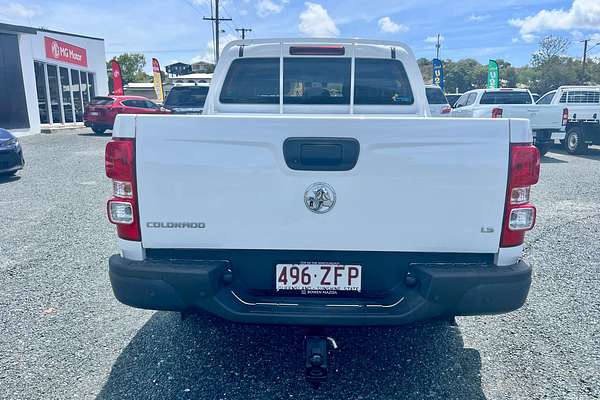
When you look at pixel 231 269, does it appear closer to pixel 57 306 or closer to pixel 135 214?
pixel 135 214

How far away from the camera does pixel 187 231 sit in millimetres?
2295

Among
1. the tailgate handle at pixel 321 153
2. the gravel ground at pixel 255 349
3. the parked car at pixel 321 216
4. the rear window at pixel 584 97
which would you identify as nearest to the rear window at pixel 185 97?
the gravel ground at pixel 255 349

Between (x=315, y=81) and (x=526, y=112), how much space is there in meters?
10.5

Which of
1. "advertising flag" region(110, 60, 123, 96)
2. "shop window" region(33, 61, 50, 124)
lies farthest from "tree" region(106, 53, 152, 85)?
"shop window" region(33, 61, 50, 124)

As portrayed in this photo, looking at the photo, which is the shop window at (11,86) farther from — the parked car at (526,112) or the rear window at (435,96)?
the parked car at (526,112)

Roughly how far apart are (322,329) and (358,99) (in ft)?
7.05

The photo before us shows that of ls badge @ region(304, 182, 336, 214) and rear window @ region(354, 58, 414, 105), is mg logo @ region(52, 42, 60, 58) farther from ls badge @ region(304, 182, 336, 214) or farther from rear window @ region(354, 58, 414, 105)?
ls badge @ region(304, 182, 336, 214)

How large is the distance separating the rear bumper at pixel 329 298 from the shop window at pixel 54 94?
23.6 metres

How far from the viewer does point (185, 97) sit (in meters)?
12.9

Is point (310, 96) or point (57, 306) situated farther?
point (310, 96)

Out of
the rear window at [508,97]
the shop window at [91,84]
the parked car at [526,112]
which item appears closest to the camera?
the parked car at [526,112]

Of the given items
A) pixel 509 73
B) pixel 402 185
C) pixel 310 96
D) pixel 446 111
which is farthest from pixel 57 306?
pixel 509 73

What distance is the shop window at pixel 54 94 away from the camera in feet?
73.9

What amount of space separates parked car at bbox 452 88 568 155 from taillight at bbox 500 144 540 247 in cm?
1005
